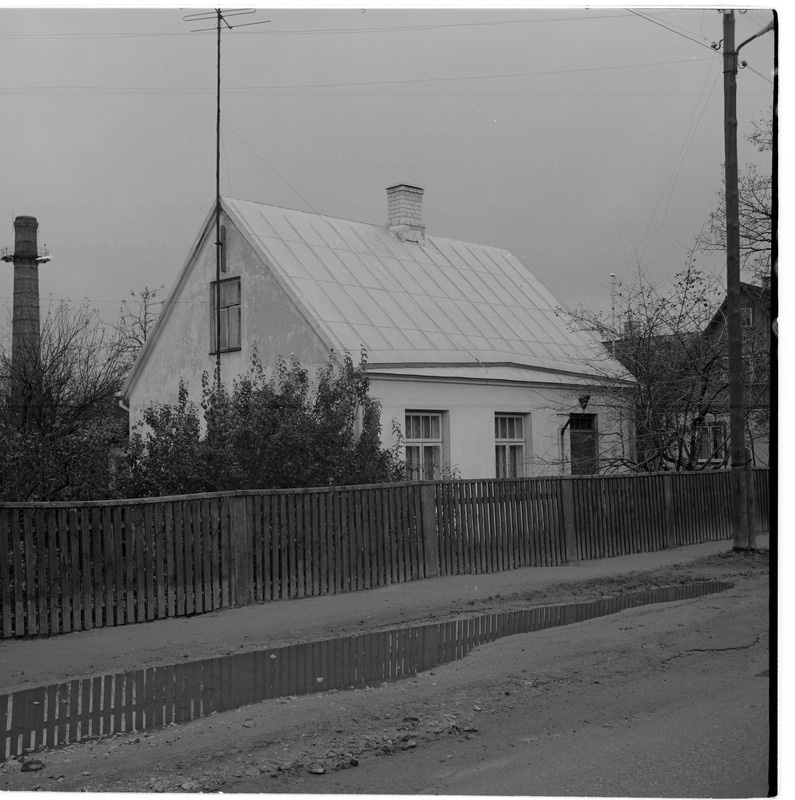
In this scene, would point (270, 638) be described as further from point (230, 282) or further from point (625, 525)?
point (230, 282)

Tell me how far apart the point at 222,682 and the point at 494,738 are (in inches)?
103

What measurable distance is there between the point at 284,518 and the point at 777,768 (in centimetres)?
720

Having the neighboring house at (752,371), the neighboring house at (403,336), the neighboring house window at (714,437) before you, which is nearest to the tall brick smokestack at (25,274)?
the neighboring house at (403,336)

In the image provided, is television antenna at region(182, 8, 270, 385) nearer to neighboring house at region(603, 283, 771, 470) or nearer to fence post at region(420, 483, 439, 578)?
fence post at region(420, 483, 439, 578)

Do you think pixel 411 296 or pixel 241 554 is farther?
pixel 411 296

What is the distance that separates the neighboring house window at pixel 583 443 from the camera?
73.7 ft

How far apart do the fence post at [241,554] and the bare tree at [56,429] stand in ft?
7.00

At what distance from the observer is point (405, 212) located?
24.5m

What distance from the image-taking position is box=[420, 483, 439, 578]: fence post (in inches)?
543

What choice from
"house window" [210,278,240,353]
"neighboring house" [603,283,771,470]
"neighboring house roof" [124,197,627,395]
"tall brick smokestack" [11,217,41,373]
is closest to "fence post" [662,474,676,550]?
"neighboring house" [603,283,771,470]

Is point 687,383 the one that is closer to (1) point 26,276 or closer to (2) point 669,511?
(2) point 669,511

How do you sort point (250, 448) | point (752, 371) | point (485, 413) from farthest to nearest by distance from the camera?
point (752, 371), point (485, 413), point (250, 448)

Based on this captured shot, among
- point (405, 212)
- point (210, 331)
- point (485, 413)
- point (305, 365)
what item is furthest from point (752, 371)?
point (210, 331)

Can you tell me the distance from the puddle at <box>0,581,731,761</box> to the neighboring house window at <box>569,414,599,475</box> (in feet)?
39.1
